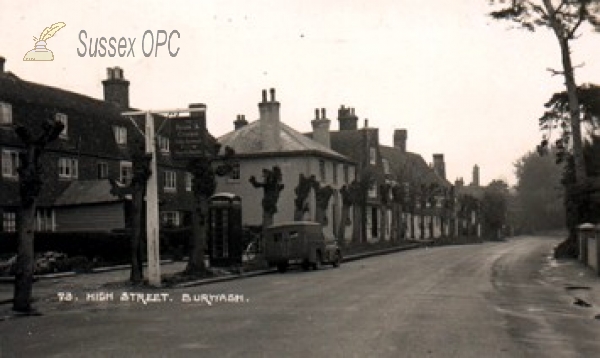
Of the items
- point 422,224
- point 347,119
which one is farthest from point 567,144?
point 422,224

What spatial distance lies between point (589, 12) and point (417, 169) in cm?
5089

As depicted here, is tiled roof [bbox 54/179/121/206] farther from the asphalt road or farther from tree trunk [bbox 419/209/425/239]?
tree trunk [bbox 419/209/425/239]

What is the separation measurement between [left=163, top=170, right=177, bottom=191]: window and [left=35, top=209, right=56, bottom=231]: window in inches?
428

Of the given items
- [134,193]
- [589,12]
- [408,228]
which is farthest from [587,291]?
[408,228]

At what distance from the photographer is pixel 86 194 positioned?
1556 inches

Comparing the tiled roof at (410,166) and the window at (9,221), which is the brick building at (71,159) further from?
the tiled roof at (410,166)

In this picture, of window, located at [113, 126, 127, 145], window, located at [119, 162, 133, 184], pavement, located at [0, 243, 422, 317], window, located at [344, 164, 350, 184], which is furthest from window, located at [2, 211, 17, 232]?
window, located at [344, 164, 350, 184]

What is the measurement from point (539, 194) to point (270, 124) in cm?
6961

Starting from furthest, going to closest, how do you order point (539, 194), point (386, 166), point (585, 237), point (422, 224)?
point (539, 194)
point (422, 224)
point (386, 166)
point (585, 237)

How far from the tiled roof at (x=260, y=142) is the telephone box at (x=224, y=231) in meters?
22.6

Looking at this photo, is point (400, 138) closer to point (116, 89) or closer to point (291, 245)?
point (116, 89)

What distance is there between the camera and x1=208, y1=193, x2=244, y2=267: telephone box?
28.8 metres

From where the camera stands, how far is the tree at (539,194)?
362 feet

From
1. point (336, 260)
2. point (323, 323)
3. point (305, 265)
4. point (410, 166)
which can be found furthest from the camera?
point (410, 166)
